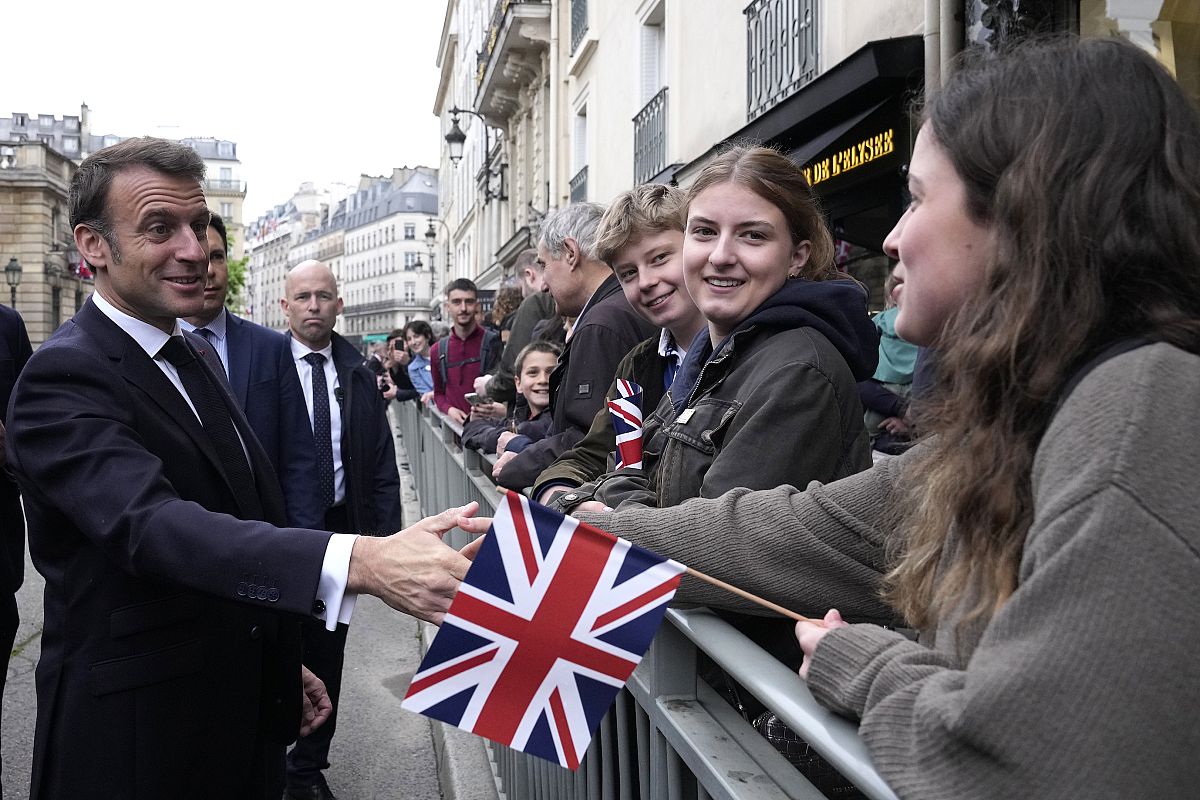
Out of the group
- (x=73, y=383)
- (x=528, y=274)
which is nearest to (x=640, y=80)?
(x=528, y=274)

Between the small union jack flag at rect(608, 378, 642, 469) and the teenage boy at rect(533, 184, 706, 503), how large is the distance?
6.2 inches

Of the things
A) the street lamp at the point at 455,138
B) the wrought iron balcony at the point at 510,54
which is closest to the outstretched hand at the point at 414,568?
the wrought iron balcony at the point at 510,54

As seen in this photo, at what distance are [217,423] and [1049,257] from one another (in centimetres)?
196

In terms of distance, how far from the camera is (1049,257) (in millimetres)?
1150

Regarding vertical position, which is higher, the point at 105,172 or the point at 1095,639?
the point at 105,172

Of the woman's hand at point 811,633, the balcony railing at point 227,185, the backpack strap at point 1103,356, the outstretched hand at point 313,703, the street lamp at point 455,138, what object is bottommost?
the outstretched hand at point 313,703

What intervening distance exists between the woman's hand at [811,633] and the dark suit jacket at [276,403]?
137 inches

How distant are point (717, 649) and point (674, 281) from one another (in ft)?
6.19

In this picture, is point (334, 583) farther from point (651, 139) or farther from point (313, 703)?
point (651, 139)

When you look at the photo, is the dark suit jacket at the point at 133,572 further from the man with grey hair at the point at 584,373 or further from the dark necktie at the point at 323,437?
the dark necktie at the point at 323,437

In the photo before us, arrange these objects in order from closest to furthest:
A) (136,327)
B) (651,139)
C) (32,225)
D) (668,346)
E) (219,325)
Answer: (136,327) < (668,346) < (219,325) < (651,139) < (32,225)

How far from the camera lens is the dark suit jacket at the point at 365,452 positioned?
16.5 feet

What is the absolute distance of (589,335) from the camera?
12.2 ft

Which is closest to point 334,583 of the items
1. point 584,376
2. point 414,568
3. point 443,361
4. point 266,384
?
point 414,568
